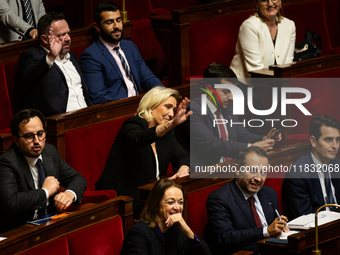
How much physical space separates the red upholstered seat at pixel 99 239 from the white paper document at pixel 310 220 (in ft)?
1.06

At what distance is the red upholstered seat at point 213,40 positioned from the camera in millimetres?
1661

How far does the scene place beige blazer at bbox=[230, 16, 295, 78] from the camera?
1.58m

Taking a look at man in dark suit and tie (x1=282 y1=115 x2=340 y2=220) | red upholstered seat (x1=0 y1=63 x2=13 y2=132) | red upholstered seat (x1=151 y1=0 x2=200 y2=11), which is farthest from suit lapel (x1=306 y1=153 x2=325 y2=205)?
red upholstered seat (x1=151 y1=0 x2=200 y2=11)

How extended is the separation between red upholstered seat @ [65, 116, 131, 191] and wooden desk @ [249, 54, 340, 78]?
42 cm

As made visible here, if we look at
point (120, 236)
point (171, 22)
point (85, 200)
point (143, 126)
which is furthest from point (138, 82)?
point (120, 236)

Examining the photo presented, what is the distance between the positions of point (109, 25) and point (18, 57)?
0.24 m

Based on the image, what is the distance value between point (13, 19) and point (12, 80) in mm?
197

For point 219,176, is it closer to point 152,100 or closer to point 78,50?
point 152,100

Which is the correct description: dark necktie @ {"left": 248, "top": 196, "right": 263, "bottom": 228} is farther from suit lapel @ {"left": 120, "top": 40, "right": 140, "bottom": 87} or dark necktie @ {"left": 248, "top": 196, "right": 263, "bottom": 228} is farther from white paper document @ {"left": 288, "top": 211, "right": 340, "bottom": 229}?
suit lapel @ {"left": 120, "top": 40, "right": 140, "bottom": 87}

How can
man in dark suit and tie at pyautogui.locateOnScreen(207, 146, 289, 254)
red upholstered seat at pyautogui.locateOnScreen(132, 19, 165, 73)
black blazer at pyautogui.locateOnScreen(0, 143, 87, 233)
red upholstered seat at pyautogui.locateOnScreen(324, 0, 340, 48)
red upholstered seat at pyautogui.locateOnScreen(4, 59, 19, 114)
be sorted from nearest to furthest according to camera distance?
black blazer at pyautogui.locateOnScreen(0, 143, 87, 233) < man in dark suit and tie at pyautogui.locateOnScreen(207, 146, 289, 254) < red upholstered seat at pyautogui.locateOnScreen(4, 59, 19, 114) < red upholstered seat at pyautogui.locateOnScreen(132, 19, 165, 73) < red upholstered seat at pyautogui.locateOnScreen(324, 0, 340, 48)

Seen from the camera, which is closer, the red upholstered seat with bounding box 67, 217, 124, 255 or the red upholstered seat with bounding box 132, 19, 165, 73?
the red upholstered seat with bounding box 67, 217, 124, 255

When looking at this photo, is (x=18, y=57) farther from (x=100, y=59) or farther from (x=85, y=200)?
(x=85, y=200)

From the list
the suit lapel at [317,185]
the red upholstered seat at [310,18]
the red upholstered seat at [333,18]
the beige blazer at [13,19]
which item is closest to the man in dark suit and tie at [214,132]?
the suit lapel at [317,185]

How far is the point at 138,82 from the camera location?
4.94 feet
